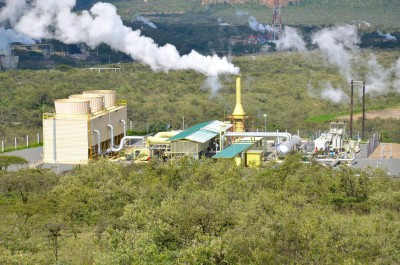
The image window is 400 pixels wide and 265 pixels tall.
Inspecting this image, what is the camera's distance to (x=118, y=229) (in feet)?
79.3

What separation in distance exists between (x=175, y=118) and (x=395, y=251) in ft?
112

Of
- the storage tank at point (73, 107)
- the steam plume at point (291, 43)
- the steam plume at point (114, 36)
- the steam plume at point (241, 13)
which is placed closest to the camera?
the storage tank at point (73, 107)

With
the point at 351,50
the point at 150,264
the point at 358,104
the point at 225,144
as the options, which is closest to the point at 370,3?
the point at 351,50

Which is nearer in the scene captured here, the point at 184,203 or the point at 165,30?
the point at 184,203

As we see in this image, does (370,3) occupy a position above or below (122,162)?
above

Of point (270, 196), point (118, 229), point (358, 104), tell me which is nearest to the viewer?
point (118, 229)

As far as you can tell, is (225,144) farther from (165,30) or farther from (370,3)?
(370,3)

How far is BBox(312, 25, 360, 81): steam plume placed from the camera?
245 ft

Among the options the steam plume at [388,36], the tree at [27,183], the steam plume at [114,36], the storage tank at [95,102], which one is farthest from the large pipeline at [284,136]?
the steam plume at [388,36]

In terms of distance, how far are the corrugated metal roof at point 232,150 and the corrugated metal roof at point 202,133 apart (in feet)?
3.41

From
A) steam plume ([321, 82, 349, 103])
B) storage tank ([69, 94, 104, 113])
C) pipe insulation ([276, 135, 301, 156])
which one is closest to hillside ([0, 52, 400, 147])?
steam plume ([321, 82, 349, 103])

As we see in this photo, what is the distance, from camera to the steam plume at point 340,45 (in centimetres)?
7475

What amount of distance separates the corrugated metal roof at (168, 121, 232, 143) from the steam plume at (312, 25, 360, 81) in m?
26.8

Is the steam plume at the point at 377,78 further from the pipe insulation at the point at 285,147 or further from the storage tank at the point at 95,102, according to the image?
the storage tank at the point at 95,102
